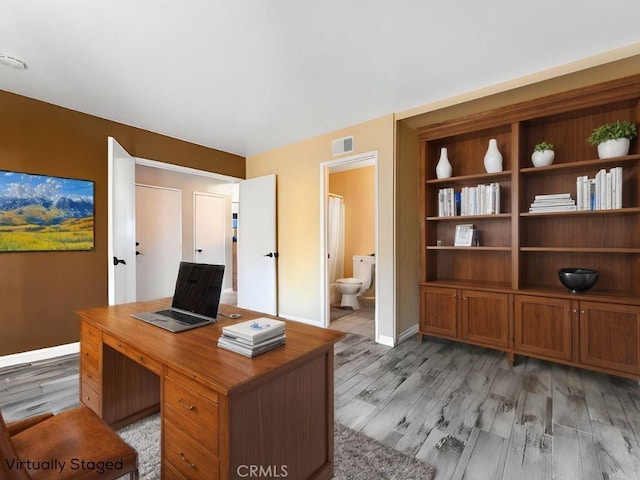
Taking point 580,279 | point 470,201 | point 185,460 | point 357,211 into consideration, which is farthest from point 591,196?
point 357,211

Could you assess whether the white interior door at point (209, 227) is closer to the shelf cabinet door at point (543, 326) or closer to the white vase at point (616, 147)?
the shelf cabinet door at point (543, 326)

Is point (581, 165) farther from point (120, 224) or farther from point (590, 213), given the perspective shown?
point (120, 224)


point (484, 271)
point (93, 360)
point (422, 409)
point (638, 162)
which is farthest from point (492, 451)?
point (638, 162)

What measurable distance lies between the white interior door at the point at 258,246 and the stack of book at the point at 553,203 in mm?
3006

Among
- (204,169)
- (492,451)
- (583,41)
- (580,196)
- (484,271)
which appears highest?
(583,41)

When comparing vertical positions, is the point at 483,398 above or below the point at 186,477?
below

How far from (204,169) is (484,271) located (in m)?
A: 3.73

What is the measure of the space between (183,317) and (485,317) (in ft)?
8.74

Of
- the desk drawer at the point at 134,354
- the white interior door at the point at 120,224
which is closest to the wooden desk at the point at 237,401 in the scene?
the desk drawer at the point at 134,354

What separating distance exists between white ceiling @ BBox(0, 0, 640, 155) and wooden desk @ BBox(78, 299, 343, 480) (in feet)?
6.05

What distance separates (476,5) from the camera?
183 centimetres

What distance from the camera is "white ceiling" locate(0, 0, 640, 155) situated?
1.86 meters

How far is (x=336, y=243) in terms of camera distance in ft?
18.0

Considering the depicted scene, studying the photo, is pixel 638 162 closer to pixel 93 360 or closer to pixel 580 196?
pixel 580 196
